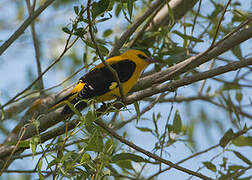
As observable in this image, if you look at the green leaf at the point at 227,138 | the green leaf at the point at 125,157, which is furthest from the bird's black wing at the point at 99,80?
the green leaf at the point at 227,138

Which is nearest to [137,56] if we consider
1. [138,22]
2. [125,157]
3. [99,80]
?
[99,80]

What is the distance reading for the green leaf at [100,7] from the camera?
2305mm

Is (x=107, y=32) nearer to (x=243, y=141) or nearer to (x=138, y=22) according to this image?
(x=138, y=22)

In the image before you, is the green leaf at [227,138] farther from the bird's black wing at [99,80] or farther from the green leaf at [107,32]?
the green leaf at [107,32]

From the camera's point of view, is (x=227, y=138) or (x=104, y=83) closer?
(x=227, y=138)

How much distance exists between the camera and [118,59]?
414cm

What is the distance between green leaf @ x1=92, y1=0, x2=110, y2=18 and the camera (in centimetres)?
230

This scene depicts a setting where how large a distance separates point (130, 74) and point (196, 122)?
1.97 metres

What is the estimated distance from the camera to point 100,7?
7.59ft

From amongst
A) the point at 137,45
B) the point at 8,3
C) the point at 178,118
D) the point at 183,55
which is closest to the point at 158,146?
the point at 178,118

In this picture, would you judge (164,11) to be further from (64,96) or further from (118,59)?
(64,96)

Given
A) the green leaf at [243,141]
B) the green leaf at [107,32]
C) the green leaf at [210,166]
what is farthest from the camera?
the green leaf at [107,32]

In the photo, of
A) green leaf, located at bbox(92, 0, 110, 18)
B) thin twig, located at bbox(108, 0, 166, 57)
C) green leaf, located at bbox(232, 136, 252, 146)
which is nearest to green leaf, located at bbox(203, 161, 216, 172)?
green leaf, located at bbox(232, 136, 252, 146)

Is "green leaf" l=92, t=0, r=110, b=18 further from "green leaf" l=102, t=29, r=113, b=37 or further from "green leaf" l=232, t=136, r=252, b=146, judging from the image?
"green leaf" l=102, t=29, r=113, b=37
